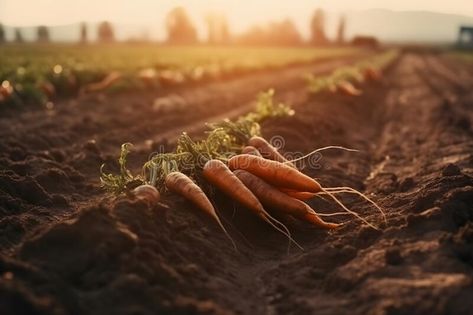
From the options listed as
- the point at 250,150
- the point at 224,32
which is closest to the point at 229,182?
the point at 250,150

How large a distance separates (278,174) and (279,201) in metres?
0.34

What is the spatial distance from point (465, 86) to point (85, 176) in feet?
64.4

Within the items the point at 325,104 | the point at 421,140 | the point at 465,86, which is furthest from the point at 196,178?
the point at 465,86

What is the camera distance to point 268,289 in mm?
4648

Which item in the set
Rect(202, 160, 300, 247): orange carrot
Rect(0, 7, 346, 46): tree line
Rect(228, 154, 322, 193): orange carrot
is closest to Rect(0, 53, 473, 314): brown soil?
Rect(202, 160, 300, 247): orange carrot

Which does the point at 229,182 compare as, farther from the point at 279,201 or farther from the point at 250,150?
the point at 250,150

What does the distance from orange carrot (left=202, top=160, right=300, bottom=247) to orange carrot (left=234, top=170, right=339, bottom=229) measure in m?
0.18

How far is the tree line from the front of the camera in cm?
10475

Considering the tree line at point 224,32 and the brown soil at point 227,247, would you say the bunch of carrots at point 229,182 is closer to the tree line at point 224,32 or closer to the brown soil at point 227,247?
the brown soil at point 227,247

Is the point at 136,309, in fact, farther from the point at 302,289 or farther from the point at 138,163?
the point at 138,163

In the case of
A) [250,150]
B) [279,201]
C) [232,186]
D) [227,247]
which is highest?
[250,150]

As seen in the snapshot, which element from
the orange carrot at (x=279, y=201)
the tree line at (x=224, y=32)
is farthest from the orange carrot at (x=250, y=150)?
the tree line at (x=224, y=32)

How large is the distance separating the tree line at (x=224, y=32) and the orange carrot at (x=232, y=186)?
309ft

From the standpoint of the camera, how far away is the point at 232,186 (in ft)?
19.3
